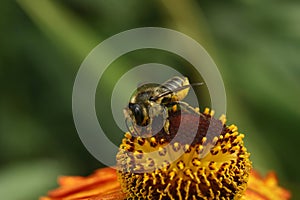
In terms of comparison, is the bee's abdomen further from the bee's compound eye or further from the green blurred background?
the green blurred background

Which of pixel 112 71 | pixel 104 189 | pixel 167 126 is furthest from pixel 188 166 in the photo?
pixel 112 71

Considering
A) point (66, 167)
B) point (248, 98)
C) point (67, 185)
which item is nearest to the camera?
point (67, 185)

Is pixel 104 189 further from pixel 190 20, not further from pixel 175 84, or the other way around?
pixel 190 20

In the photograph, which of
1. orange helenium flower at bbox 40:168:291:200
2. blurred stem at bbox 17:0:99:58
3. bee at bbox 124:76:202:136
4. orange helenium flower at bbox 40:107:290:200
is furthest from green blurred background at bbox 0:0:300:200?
bee at bbox 124:76:202:136

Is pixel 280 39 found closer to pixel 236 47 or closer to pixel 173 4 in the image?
pixel 236 47

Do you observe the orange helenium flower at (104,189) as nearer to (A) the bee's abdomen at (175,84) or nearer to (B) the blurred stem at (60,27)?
(A) the bee's abdomen at (175,84)

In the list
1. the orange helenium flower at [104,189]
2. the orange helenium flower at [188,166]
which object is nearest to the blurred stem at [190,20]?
the orange helenium flower at [104,189]

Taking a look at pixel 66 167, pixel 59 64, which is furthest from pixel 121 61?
pixel 66 167
